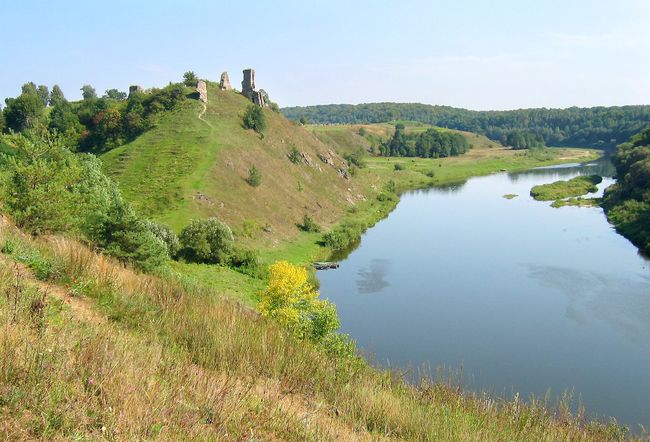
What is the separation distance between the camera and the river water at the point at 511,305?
26938 millimetres

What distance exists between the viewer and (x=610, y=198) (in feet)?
248

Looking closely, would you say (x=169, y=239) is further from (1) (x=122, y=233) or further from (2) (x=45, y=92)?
(2) (x=45, y=92)

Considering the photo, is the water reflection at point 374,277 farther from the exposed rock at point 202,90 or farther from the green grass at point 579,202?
the exposed rock at point 202,90

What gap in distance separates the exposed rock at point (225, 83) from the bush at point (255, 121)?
553 inches

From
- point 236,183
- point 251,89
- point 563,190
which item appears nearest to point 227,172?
point 236,183

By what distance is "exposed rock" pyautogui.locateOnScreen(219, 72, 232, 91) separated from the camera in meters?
88.4

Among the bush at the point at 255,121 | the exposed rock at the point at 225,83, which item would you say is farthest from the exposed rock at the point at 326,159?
the exposed rock at the point at 225,83

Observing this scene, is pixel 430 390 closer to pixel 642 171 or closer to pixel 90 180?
pixel 90 180

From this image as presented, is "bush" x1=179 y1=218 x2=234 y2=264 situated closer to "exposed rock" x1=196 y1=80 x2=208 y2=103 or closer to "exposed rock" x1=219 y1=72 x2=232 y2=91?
"exposed rock" x1=196 y1=80 x2=208 y2=103

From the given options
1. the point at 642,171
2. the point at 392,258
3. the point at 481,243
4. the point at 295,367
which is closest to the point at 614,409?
the point at 295,367

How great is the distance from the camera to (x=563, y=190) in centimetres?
9088

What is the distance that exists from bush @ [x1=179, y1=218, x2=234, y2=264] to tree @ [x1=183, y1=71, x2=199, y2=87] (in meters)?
51.8

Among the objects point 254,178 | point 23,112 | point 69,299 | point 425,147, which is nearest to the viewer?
point 69,299

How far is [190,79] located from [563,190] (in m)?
69.4
